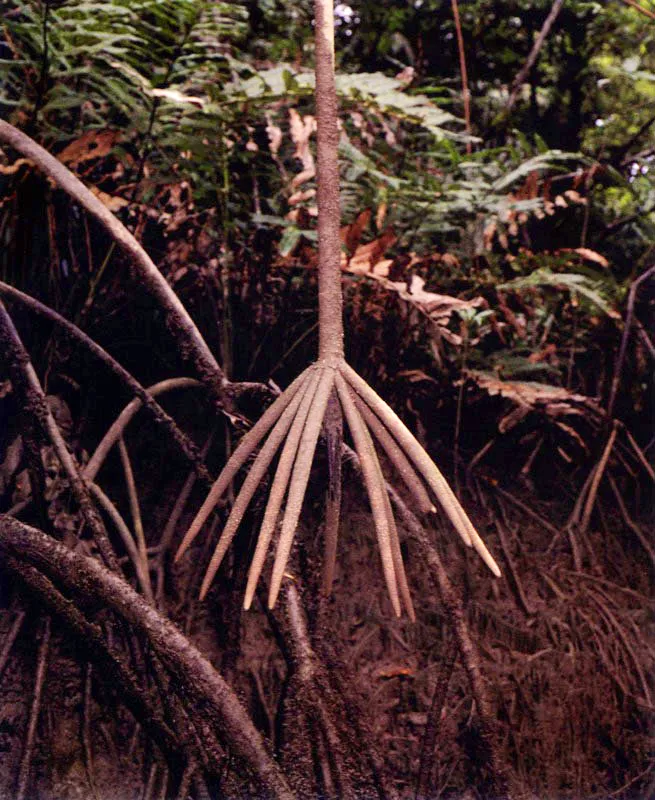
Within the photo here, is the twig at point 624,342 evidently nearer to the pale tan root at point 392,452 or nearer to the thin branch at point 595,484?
the thin branch at point 595,484

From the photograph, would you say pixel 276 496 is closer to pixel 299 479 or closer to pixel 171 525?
pixel 299 479

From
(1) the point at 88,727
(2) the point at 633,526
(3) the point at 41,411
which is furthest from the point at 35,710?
(2) the point at 633,526

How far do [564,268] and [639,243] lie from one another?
463 millimetres

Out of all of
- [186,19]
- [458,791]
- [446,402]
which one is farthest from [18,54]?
[458,791]

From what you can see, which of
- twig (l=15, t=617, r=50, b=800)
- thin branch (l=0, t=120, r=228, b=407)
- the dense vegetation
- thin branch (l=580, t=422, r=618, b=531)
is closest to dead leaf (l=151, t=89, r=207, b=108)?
the dense vegetation

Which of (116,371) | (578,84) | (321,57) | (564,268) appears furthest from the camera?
(578,84)

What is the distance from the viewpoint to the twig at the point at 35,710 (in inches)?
42.7

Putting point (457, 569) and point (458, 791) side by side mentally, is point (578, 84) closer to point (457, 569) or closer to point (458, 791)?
point (457, 569)

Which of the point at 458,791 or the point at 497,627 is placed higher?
the point at 497,627

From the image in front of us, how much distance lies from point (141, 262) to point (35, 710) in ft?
2.41

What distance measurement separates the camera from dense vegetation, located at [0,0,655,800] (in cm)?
114

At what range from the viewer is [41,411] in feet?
3.76

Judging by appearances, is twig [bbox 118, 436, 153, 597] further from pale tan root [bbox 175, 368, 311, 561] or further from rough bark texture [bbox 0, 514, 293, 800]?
pale tan root [bbox 175, 368, 311, 561]

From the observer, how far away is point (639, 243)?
215 cm
